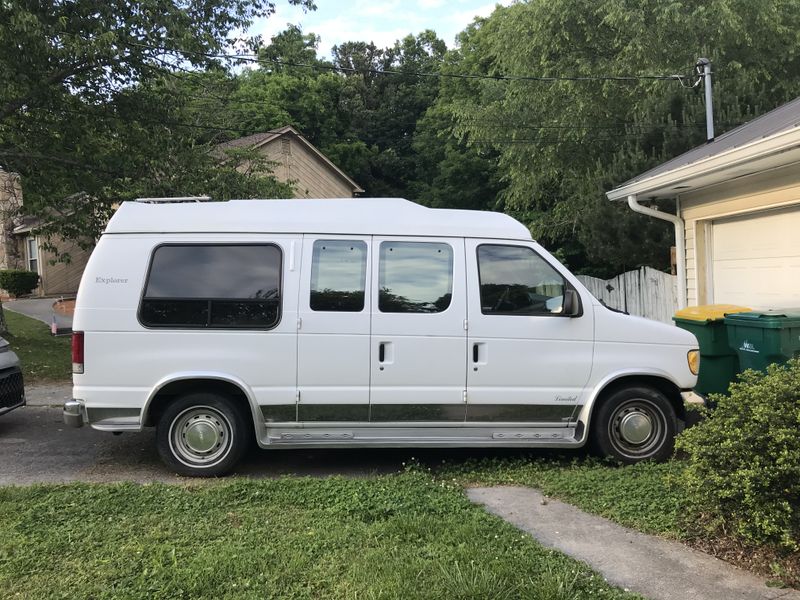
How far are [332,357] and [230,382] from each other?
872mm

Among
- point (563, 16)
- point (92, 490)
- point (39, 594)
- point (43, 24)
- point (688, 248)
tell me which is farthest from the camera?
point (563, 16)

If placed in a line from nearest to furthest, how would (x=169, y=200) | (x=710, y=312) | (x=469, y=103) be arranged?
(x=169, y=200), (x=710, y=312), (x=469, y=103)

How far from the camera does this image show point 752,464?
3.47 m

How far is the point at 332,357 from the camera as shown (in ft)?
17.0

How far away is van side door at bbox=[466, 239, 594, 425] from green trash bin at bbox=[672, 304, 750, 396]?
6.74 ft

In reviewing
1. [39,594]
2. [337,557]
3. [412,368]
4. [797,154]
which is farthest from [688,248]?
[39,594]

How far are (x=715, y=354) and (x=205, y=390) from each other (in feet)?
16.9

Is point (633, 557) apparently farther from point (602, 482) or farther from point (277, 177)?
point (277, 177)

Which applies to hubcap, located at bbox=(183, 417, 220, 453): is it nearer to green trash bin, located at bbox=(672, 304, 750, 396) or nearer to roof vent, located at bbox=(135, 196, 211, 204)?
roof vent, located at bbox=(135, 196, 211, 204)

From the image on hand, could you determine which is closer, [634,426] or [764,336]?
[634,426]

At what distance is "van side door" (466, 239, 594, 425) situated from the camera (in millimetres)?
5227

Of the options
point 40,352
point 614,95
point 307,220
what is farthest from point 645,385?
point 614,95

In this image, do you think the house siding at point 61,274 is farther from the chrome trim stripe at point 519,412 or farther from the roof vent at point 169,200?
the chrome trim stripe at point 519,412

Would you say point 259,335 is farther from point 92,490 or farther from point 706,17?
point 706,17
